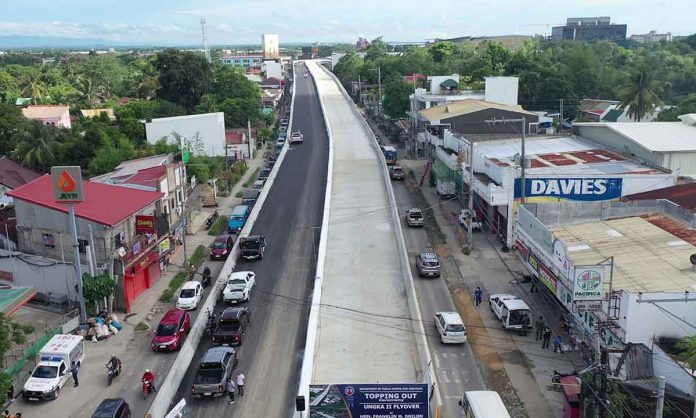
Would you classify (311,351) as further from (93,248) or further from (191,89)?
(191,89)

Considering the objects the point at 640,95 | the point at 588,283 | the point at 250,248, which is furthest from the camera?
the point at 640,95

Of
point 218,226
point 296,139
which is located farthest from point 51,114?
point 218,226

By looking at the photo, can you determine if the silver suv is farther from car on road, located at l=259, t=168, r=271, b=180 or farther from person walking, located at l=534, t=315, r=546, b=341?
car on road, located at l=259, t=168, r=271, b=180

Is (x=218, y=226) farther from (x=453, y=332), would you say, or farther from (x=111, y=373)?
(x=453, y=332)

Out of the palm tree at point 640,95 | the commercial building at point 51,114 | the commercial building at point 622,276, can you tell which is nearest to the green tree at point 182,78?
the commercial building at point 51,114

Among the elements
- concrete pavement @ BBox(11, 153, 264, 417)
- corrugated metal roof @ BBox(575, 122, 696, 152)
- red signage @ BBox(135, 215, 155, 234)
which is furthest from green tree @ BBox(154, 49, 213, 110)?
red signage @ BBox(135, 215, 155, 234)

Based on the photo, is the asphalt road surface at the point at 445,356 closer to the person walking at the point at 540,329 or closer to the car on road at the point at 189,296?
the person walking at the point at 540,329

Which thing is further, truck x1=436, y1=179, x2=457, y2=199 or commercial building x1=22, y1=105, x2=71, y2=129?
commercial building x1=22, y1=105, x2=71, y2=129
